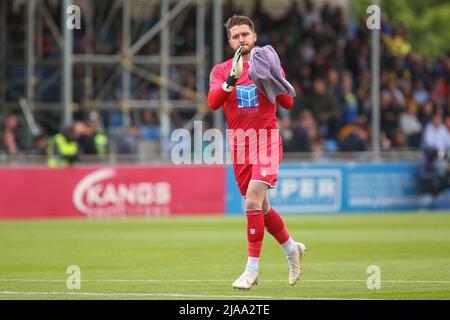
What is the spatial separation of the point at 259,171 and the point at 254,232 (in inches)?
24.3

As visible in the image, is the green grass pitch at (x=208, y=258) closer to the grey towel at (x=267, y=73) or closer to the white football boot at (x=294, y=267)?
the white football boot at (x=294, y=267)

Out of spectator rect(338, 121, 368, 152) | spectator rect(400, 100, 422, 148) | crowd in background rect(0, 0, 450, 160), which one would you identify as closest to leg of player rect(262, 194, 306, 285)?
crowd in background rect(0, 0, 450, 160)

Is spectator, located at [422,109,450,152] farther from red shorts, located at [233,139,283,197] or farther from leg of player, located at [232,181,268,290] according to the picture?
leg of player, located at [232,181,268,290]

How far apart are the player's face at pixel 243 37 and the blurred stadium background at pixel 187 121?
9129 mm

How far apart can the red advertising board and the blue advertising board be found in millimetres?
922

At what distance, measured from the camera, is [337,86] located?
109 feet

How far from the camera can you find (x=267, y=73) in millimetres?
11875

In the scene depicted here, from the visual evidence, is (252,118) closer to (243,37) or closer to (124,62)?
(243,37)

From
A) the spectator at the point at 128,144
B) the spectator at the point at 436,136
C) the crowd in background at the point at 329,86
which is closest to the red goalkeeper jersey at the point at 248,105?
the crowd in background at the point at 329,86

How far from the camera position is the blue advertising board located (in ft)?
94.9

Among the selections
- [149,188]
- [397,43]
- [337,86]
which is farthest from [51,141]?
[397,43]

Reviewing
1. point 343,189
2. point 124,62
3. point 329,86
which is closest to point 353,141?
point 343,189
